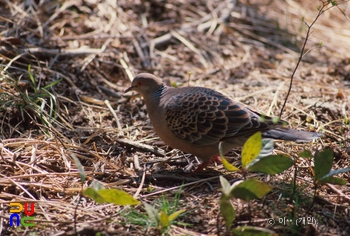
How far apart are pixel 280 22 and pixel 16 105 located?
478 cm

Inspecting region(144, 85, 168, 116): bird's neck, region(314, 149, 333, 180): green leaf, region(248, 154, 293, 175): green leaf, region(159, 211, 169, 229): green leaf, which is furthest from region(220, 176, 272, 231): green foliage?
region(144, 85, 168, 116): bird's neck

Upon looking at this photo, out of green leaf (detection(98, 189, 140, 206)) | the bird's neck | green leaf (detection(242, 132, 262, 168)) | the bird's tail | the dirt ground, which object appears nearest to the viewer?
green leaf (detection(98, 189, 140, 206))

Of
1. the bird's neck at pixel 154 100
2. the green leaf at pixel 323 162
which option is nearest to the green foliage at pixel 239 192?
the green leaf at pixel 323 162

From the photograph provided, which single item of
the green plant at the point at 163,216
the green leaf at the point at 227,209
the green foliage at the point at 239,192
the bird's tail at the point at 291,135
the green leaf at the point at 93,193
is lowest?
the green plant at the point at 163,216

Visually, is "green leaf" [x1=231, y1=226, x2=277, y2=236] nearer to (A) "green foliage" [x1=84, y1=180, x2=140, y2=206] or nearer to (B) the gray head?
(A) "green foliage" [x1=84, y1=180, x2=140, y2=206]

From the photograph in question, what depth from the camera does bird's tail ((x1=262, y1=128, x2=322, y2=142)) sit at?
391cm

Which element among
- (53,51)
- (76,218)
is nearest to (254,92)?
(53,51)

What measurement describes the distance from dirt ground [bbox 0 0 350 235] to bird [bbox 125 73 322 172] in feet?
0.83

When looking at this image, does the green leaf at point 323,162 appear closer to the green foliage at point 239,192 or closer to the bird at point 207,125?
the green foliage at point 239,192

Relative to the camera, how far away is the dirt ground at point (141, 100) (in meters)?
3.40

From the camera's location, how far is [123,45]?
21.4 ft

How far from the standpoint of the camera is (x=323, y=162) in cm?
316

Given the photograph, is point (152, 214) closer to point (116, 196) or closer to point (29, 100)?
point (116, 196)

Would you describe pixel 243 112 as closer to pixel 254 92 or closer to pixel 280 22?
pixel 254 92
